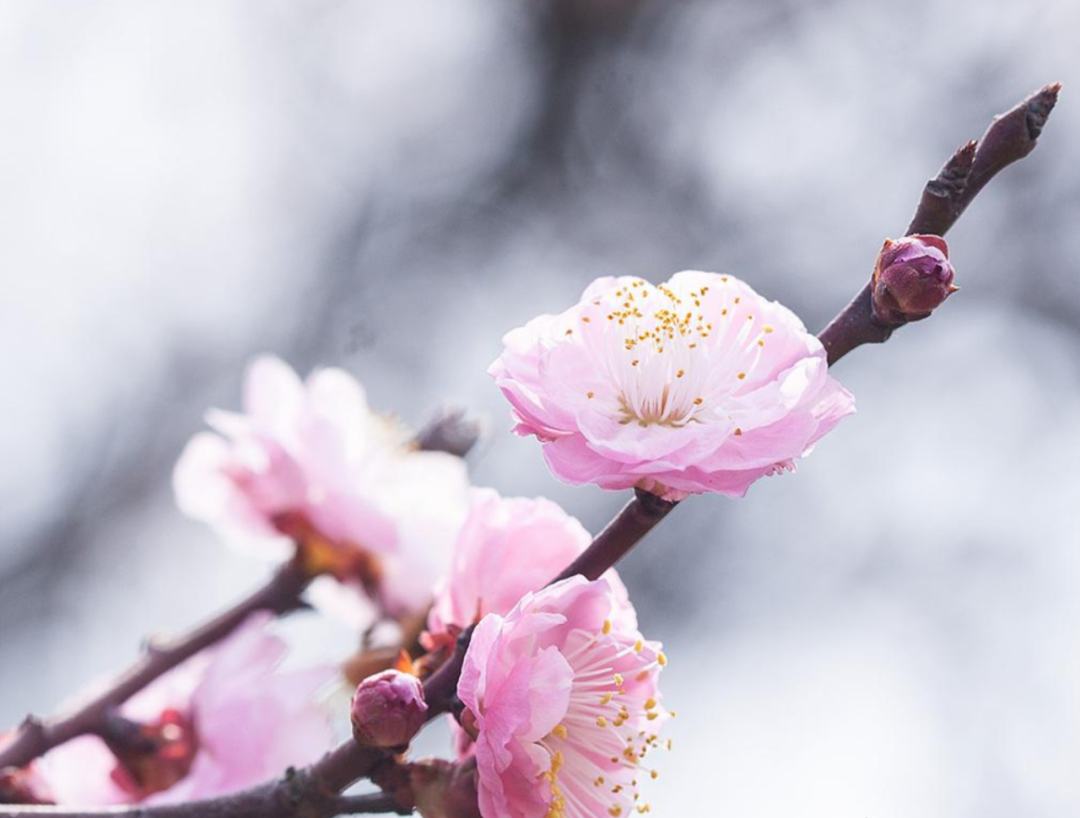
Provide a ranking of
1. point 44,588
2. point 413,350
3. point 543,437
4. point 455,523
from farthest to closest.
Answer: point 413,350
point 44,588
point 455,523
point 543,437

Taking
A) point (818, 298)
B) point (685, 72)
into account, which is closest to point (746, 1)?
point (685, 72)

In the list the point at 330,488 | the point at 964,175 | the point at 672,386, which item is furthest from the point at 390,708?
the point at 330,488

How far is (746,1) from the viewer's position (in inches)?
158

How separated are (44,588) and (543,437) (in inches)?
115

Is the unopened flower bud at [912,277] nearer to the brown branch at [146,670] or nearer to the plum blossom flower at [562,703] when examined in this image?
the plum blossom flower at [562,703]

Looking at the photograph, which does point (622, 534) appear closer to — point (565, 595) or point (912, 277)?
point (565, 595)

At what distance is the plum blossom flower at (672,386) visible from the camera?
55 centimetres

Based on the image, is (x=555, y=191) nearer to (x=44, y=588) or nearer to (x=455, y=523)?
(x=44, y=588)

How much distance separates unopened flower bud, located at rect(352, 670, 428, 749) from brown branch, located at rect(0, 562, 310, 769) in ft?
1.40

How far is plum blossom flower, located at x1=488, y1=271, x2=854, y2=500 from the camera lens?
0.55m

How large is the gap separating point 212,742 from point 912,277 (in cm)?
62

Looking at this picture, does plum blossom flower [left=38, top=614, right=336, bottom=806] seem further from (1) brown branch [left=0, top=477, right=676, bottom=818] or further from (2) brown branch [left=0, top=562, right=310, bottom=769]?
(1) brown branch [left=0, top=477, right=676, bottom=818]

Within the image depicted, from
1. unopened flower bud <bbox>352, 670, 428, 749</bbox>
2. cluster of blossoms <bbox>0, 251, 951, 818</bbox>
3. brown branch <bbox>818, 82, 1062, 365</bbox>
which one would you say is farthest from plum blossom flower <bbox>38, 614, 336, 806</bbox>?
brown branch <bbox>818, 82, 1062, 365</bbox>

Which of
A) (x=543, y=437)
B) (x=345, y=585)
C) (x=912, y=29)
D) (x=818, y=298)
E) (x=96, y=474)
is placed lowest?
(x=818, y=298)
